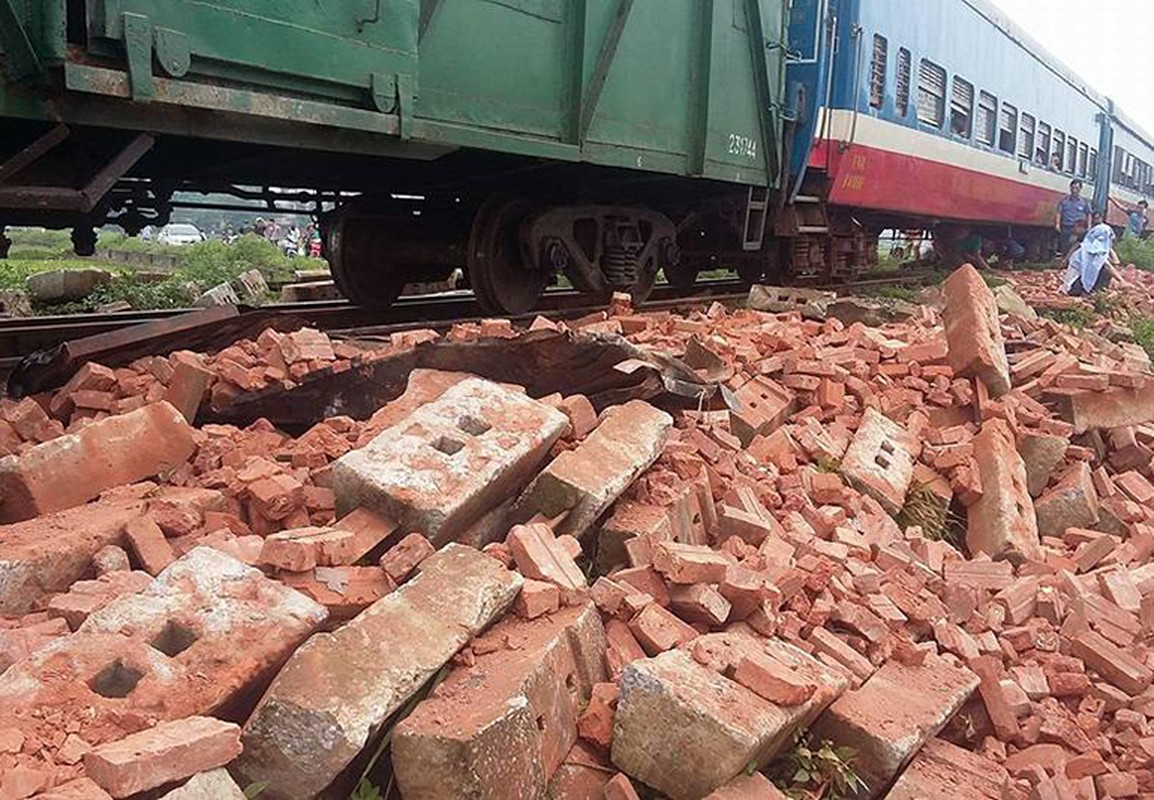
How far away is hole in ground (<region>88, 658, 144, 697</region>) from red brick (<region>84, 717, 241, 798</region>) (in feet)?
0.77

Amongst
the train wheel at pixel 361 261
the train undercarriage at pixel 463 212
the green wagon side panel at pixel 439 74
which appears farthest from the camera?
the train wheel at pixel 361 261

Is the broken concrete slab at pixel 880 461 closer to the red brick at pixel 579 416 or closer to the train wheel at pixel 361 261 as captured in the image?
the red brick at pixel 579 416

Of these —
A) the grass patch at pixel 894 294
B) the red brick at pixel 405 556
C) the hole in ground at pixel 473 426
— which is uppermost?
the grass patch at pixel 894 294

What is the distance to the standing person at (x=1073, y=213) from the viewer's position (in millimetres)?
19797

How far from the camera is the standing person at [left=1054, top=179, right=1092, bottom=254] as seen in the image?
1980 centimetres

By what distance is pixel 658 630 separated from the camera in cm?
276

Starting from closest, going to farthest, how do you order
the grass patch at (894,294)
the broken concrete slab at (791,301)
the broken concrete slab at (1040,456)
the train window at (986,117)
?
the broken concrete slab at (1040,456) → the broken concrete slab at (791,301) → the grass patch at (894,294) → the train window at (986,117)

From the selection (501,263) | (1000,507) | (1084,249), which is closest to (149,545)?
(1000,507)

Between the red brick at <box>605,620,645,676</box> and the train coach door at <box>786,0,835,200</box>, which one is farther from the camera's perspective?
the train coach door at <box>786,0,835,200</box>

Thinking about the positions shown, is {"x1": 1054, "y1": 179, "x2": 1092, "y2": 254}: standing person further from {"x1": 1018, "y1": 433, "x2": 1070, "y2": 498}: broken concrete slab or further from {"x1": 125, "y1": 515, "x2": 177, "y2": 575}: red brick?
{"x1": 125, "y1": 515, "x2": 177, "y2": 575}: red brick

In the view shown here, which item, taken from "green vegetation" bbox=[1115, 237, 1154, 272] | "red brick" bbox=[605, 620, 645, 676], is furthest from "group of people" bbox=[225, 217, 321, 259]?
"red brick" bbox=[605, 620, 645, 676]

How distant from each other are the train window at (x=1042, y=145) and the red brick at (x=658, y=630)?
17899 mm

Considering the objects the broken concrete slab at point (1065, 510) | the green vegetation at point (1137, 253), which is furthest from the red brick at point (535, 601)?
the green vegetation at point (1137, 253)

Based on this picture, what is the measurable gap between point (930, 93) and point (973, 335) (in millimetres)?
8196
